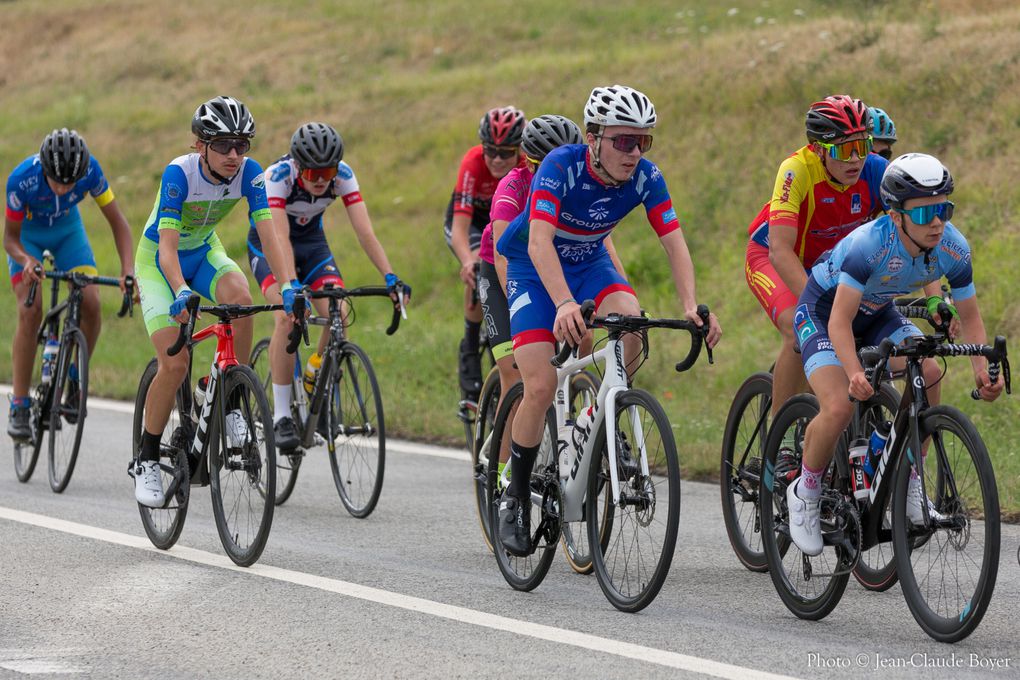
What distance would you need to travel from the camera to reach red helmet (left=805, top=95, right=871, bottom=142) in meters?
7.11

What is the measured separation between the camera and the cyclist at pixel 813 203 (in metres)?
7.17

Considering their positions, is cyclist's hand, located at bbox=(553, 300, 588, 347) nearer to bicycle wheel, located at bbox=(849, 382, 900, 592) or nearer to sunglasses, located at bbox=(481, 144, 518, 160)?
bicycle wheel, located at bbox=(849, 382, 900, 592)

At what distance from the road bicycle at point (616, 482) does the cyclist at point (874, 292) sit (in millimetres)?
538

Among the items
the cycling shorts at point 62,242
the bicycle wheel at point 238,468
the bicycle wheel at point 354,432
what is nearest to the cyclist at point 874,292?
the bicycle wheel at point 238,468

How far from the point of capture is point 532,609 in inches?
254

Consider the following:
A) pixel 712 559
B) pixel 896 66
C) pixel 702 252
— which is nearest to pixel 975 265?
pixel 702 252

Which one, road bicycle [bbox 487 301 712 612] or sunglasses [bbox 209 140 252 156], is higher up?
sunglasses [bbox 209 140 252 156]

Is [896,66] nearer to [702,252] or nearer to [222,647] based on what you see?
[702,252]

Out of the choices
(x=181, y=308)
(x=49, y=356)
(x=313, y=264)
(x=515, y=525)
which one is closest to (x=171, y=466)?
(x=181, y=308)

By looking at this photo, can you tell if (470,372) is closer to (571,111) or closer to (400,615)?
(400,615)

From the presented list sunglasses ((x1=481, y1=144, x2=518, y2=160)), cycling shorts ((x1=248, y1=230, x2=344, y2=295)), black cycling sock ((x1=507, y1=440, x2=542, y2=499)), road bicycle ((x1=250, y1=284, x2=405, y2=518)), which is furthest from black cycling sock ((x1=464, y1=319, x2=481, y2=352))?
black cycling sock ((x1=507, y1=440, x2=542, y2=499))

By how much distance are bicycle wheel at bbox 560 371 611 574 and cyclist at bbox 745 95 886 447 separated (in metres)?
0.99

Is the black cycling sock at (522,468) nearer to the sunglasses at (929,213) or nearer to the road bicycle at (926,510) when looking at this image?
the road bicycle at (926,510)

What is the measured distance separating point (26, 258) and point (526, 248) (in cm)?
457
